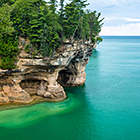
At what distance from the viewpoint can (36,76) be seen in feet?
94.7

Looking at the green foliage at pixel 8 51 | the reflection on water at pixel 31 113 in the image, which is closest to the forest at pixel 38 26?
the green foliage at pixel 8 51

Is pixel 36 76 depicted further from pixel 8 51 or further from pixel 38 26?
pixel 38 26

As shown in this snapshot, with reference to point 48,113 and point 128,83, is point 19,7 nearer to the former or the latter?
point 48,113

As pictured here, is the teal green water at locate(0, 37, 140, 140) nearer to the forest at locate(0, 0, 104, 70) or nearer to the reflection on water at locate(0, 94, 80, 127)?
the reflection on water at locate(0, 94, 80, 127)

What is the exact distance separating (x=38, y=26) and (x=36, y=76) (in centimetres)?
882

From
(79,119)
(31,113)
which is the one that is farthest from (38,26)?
(79,119)

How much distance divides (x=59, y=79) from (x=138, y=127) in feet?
69.3

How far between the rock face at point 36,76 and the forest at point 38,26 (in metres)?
1.06

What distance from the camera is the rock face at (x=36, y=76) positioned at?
26.2 m

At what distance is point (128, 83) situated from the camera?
41.0 m

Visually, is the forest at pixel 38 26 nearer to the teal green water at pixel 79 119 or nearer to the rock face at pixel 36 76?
the rock face at pixel 36 76

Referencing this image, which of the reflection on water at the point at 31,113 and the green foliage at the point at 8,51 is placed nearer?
the reflection on water at the point at 31,113

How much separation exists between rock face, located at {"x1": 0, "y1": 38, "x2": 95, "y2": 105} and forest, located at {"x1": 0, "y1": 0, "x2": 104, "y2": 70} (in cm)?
106

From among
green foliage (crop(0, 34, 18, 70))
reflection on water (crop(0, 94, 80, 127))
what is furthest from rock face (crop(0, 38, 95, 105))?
reflection on water (crop(0, 94, 80, 127))
